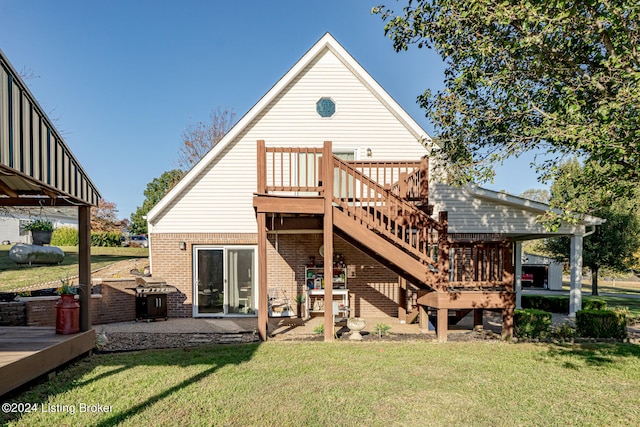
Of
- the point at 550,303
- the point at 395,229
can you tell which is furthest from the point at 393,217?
the point at 550,303

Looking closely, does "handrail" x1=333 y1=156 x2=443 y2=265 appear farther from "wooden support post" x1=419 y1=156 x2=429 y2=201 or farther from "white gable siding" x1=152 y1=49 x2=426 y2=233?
"white gable siding" x1=152 y1=49 x2=426 y2=233

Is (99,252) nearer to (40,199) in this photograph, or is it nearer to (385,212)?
(40,199)

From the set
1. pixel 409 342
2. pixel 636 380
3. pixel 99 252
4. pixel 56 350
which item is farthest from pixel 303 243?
pixel 99 252

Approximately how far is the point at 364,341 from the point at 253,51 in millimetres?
14828

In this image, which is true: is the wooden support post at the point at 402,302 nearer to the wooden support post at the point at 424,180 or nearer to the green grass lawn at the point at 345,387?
the wooden support post at the point at 424,180

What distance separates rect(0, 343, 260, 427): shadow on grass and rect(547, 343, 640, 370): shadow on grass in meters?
5.72

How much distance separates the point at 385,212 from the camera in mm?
8273

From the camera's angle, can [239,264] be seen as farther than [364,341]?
Yes

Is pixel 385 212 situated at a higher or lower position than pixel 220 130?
lower

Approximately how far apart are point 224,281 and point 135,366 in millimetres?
4977

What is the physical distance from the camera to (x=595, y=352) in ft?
24.0

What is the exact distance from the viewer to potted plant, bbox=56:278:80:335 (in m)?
6.45

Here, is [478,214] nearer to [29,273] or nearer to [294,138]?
[294,138]

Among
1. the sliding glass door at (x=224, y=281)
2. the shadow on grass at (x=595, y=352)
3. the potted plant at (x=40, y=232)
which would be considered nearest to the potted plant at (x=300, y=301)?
the sliding glass door at (x=224, y=281)
